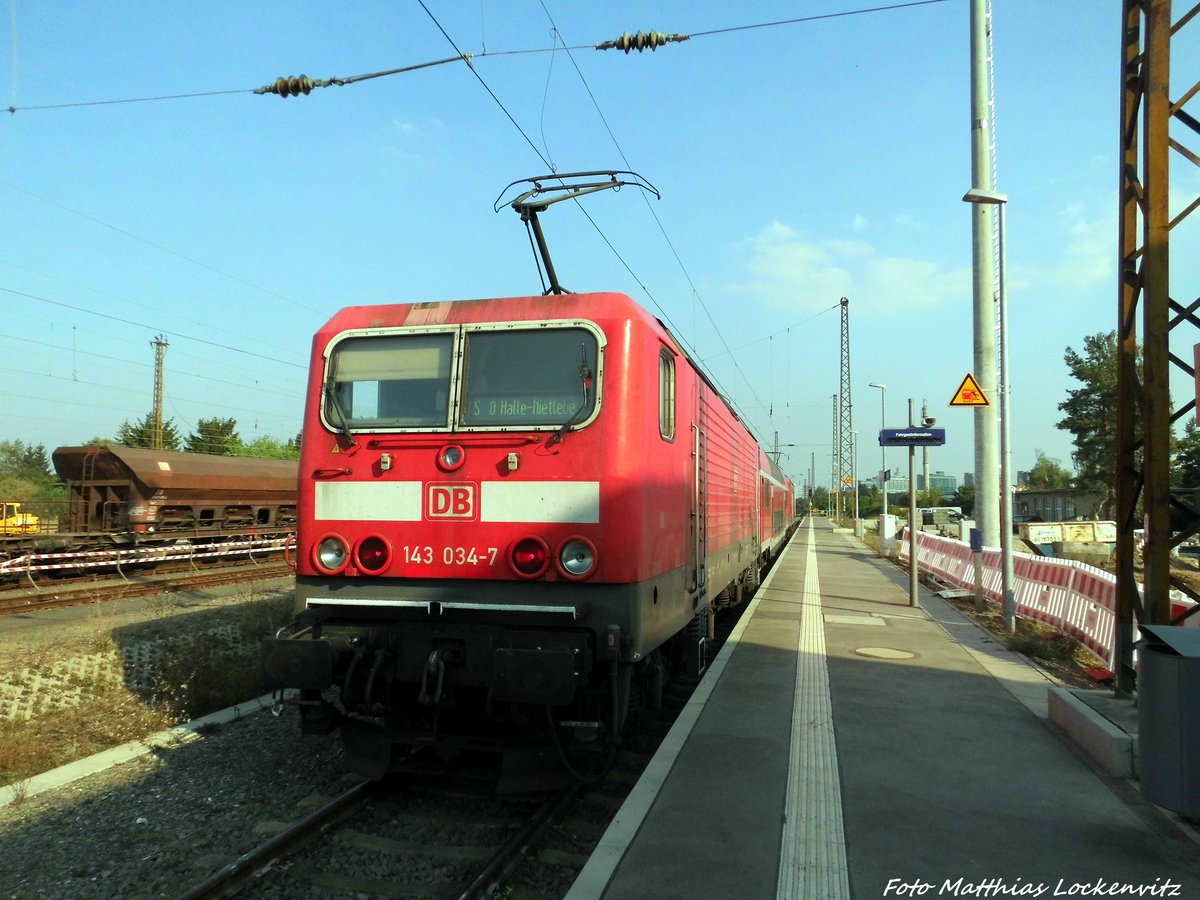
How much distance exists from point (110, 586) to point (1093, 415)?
143 ft

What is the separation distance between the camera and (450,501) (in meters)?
5.02

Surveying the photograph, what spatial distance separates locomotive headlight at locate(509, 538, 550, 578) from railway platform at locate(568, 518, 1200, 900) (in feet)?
4.55

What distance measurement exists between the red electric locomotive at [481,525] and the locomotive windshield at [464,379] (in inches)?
0.4

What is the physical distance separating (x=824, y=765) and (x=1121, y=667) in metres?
2.63

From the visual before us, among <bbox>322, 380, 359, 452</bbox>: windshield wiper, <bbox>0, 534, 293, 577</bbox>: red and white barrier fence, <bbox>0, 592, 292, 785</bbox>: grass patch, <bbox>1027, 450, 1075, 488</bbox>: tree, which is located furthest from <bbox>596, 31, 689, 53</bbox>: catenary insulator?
<bbox>1027, 450, 1075, 488</bbox>: tree

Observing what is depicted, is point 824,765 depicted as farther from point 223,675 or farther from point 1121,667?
point 223,675

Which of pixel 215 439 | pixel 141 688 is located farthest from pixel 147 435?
pixel 141 688

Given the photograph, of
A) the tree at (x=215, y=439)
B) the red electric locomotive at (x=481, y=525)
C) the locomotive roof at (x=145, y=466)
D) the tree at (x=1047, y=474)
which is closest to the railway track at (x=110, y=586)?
the locomotive roof at (x=145, y=466)

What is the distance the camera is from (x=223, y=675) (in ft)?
26.0

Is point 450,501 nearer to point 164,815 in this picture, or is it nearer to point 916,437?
point 164,815

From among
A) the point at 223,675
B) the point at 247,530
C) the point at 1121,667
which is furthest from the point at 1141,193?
the point at 247,530

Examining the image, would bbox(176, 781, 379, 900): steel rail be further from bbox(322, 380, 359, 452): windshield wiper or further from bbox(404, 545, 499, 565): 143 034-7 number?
bbox(322, 380, 359, 452): windshield wiper

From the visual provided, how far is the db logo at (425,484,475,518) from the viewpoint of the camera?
196 inches

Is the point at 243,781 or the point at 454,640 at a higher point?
the point at 454,640
